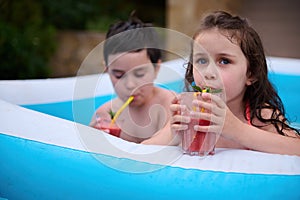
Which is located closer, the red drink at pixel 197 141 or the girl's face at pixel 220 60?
the red drink at pixel 197 141

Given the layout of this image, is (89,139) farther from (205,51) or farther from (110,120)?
(110,120)

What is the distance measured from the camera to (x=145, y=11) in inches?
309

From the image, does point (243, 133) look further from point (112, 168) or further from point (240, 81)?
point (112, 168)

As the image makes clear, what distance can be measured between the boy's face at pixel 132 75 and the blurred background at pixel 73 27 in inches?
124

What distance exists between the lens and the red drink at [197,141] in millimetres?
1507

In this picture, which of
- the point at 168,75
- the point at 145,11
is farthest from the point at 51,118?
the point at 145,11

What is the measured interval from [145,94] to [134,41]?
0.29 metres

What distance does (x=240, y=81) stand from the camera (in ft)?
6.18

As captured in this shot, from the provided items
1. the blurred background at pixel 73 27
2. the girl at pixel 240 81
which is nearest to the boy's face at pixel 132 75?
the girl at pixel 240 81

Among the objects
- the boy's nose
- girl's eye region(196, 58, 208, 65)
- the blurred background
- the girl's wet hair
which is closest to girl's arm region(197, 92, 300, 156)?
the girl's wet hair

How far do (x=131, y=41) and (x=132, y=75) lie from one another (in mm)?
218

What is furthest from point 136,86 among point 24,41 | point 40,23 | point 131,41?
point 40,23

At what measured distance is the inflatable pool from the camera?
1519 mm

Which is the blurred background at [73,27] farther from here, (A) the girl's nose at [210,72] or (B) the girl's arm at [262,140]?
(B) the girl's arm at [262,140]
